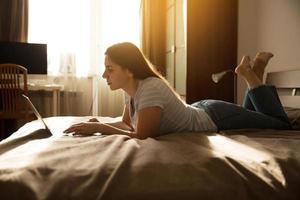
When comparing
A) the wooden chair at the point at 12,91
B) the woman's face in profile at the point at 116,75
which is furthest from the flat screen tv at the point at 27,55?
the woman's face in profile at the point at 116,75

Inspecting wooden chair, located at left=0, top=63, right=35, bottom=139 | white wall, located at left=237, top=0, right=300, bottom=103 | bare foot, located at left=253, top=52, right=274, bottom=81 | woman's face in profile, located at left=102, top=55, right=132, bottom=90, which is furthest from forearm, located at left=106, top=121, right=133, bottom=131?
wooden chair, located at left=0, top=63, right=35, bottom=139

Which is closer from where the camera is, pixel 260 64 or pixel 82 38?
pixel 260 64

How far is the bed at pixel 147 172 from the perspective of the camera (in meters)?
0.77

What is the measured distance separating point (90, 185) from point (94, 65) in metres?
3.52

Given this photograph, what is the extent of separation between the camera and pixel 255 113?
68.6 inches

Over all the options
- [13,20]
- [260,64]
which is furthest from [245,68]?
[13,20]

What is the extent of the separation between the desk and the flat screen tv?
0.22 m

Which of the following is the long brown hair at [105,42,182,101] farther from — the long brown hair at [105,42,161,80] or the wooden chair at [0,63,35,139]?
the wooden chair at [0,63,35,139]

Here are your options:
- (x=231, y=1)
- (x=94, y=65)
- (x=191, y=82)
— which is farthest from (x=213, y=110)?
(x=94, y=65)

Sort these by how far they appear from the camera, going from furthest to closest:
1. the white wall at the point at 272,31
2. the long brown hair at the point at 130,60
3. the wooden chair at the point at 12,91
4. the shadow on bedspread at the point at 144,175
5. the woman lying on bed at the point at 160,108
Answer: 1. the wooden chair at the point at 12,91
2. the white wall at the point at 272,31
3. the long brown hair at the point at 130,60
4. the woman lying on bed at the point at 160,108
5. the shadow on bedspread at the point at 144,175

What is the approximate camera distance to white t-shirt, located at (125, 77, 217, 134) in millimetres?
1424

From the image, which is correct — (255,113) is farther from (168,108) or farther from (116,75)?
(116,75)

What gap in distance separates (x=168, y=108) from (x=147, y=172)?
0.67 m

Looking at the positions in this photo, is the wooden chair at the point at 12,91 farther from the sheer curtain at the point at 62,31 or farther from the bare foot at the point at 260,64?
the bare foot at the point at 260,64
